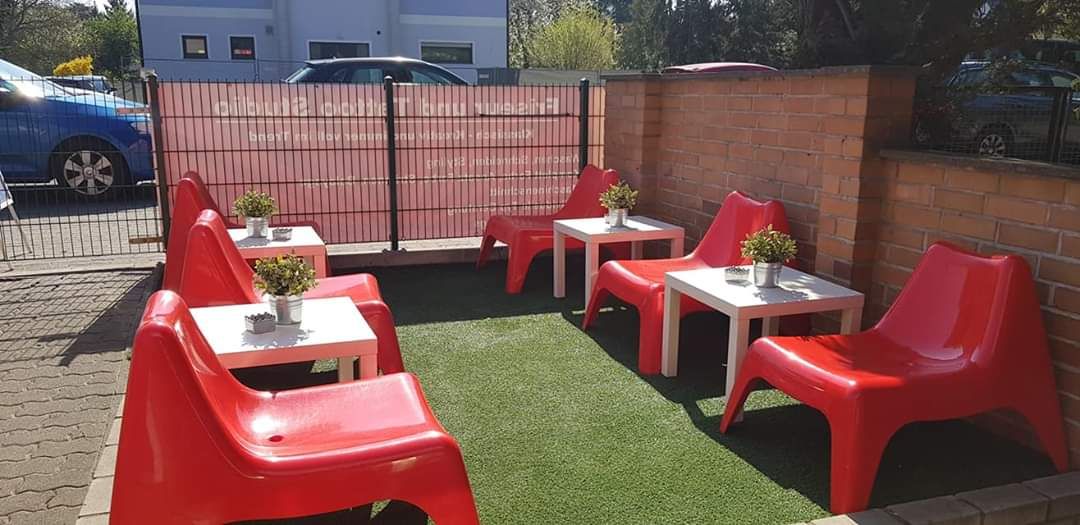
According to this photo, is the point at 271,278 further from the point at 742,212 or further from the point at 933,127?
the point at 933,127

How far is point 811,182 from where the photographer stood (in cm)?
464

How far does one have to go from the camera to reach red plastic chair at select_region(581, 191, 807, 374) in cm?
438

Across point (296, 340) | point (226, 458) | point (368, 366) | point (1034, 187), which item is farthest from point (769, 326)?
point (226, 458)

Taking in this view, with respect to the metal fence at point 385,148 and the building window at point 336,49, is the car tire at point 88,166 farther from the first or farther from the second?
the building window at point 336,49

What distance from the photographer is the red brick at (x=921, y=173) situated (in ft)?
12.3

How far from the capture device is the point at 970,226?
362 cm

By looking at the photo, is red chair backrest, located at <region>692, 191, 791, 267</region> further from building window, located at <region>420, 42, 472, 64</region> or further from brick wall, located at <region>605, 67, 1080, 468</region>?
building window, located at <region>420, 42, 472, 64</region>

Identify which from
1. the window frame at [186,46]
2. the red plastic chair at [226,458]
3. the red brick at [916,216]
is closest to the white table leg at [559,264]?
the red brick at [916,216]

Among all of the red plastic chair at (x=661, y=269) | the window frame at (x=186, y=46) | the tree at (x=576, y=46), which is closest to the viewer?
the red plastic chair at (x=661, y=269)

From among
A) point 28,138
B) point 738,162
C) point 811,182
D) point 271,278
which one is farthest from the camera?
point 28,138

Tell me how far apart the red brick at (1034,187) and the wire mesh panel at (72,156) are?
7.72 meters

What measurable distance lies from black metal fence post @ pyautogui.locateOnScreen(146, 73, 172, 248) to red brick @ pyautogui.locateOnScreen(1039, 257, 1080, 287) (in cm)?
593

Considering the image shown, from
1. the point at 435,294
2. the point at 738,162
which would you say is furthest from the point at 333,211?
the point at 738,162

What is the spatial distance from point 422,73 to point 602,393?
788 cm
